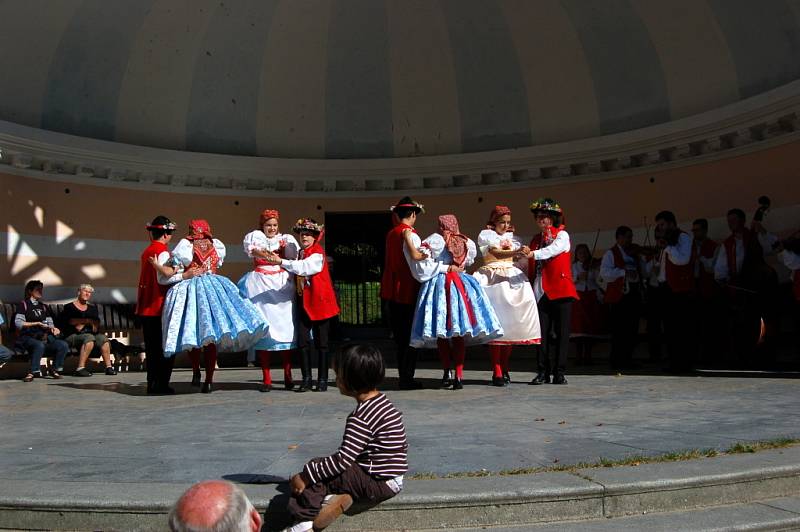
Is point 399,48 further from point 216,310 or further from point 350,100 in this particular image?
point 216,310

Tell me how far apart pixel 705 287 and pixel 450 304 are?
384 centimetres

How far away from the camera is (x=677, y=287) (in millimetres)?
10188

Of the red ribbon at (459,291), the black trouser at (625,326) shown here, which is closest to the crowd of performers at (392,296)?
the red ribbon at (459,291)

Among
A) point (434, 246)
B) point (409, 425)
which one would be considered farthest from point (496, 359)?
point (409, 425)

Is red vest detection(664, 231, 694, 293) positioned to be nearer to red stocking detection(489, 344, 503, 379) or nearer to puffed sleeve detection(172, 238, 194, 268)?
red stocking detection(489, 344, 503, 379)

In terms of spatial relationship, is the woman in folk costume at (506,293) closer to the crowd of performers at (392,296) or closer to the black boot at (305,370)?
the crowd of performers at (392,296)

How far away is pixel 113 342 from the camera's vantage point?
1250 centimetres

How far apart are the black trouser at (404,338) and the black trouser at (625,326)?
3.47 meters

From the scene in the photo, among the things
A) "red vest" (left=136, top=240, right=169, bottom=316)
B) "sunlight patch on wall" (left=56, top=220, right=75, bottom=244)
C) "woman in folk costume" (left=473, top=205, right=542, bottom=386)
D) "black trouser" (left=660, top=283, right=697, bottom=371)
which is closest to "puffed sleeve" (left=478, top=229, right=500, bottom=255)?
"woman in folk costume" (left=473, top=205, right=542, bottom=386)

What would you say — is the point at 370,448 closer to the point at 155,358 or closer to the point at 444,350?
the point at 444,350

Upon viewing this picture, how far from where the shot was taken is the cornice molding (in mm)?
12438

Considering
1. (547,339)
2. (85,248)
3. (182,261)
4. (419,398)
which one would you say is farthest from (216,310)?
(85,248)

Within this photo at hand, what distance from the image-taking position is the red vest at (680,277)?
10.1m

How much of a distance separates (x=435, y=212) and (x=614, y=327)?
5.03 meters
